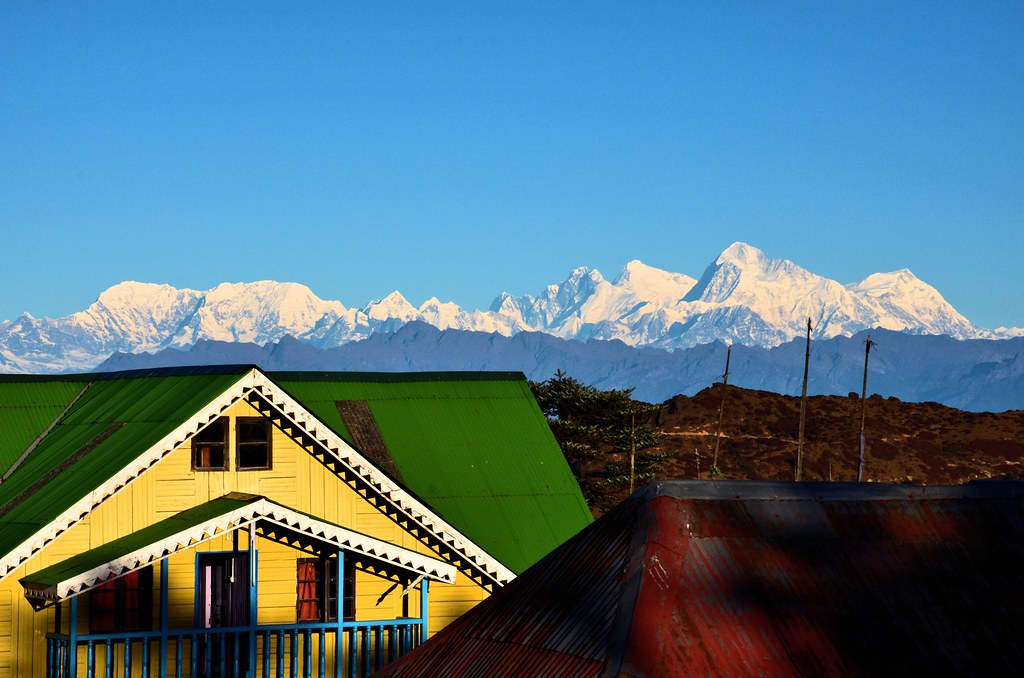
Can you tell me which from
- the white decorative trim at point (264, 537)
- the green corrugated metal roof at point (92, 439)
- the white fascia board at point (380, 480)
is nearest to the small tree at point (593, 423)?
the green corrugated metal roof at point (92, 439)

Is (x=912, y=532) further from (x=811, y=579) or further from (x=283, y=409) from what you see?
(x=283, y=409)

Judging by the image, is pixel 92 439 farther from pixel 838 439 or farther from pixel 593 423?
pixel 838 439

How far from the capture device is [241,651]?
2614cm

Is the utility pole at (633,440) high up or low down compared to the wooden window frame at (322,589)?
up

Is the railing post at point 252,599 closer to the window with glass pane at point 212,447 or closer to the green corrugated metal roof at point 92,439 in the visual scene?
the window with glass pane at point 212,447

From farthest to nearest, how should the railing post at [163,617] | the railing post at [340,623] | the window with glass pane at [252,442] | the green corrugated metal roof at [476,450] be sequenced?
the green corrugated metal roof at [476,450] < the window with glass pane at [252,442] < the railing post at [340,623] < the railing post at [163,617]

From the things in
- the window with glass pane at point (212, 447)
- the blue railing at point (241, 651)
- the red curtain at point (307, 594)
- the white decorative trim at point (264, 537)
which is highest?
the window with glass pane at point (212, 447)

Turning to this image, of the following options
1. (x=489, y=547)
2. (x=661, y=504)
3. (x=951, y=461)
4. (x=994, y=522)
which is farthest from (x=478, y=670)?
(x=951, y=461)

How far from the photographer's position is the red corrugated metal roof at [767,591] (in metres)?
12.6

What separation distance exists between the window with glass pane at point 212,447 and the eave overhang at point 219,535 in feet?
2.20

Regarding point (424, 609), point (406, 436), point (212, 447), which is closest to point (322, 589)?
point (424, 609)

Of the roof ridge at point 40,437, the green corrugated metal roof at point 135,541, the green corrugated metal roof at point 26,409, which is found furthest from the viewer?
the green corrugated metal roof at point 26,409

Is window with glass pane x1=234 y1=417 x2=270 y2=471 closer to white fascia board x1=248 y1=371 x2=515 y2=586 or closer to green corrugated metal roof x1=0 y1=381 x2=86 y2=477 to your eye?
white fascia board x1=248 y1=371 x2=515 y2=586

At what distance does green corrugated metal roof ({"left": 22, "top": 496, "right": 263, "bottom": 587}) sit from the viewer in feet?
80.3
